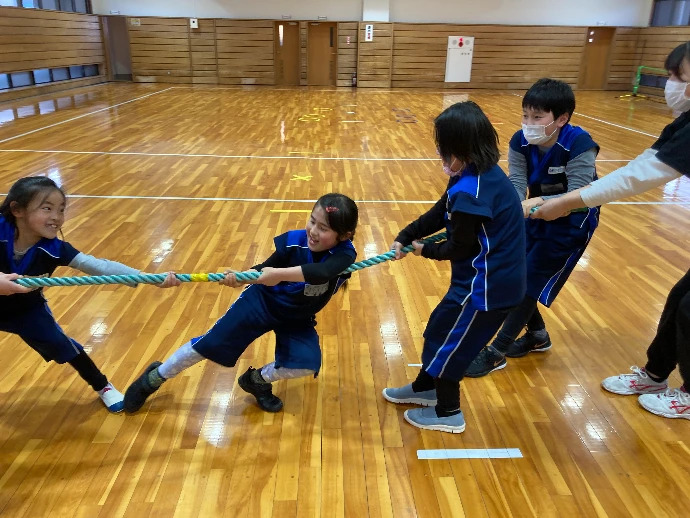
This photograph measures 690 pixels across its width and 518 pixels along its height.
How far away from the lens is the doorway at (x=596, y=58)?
16.3 metres

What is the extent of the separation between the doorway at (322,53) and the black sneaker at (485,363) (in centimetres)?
1523

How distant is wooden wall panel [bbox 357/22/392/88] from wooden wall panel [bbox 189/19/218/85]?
4.44 m

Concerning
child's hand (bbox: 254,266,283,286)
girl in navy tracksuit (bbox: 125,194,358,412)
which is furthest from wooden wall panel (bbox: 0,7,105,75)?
child's hand (bbox: 254,266,283,286)

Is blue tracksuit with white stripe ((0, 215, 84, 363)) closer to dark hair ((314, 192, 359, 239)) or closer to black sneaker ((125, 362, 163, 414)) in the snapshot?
black sneaker ((125, 362, 163, 414))

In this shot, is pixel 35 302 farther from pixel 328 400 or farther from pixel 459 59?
pixel 459 59

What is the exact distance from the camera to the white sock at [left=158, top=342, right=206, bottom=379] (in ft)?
6.75

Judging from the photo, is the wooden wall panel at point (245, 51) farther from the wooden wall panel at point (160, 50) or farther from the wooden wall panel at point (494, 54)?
the wooden wall panel at point (494, 54)

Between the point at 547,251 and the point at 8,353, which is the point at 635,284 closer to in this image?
the point at 547,251

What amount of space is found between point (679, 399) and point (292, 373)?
64.9 inches

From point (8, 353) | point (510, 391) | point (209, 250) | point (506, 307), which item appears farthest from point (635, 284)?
point (8, 353)

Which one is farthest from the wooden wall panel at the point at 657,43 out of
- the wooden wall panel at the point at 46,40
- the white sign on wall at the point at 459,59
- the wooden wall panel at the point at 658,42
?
the wooden wall panel at the point at 46,40

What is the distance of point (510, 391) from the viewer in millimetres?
2375

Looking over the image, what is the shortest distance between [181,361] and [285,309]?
470mm

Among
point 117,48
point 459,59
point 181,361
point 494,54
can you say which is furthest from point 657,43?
point 181,361
